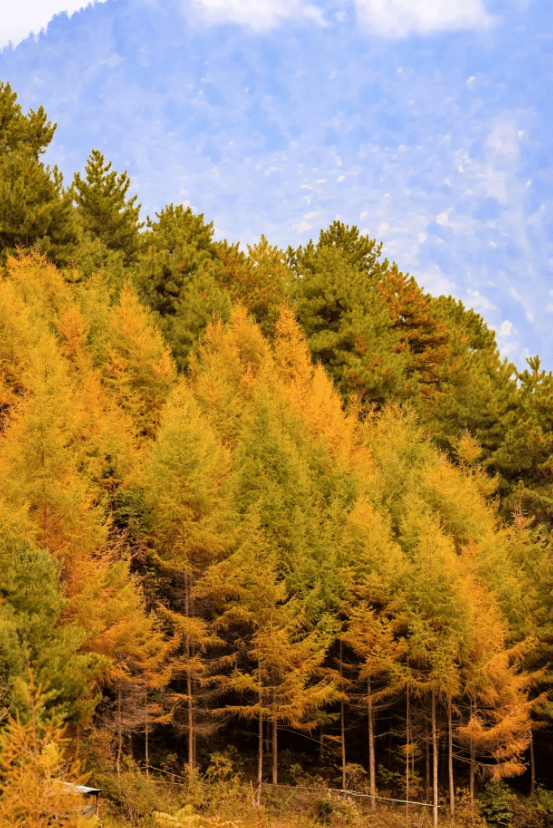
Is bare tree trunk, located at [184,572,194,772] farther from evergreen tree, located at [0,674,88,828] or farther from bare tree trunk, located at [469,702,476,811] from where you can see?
evergreen tree, located at [0,674,88,828]

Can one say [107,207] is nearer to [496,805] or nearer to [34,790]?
[496,805]

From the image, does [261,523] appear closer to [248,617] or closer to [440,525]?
[248,617]

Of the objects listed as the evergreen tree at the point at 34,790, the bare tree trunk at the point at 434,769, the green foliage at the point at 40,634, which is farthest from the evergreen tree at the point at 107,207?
the evergreen tree at the point at 34,790

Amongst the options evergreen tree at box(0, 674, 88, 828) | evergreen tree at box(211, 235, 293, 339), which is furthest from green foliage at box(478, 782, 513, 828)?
evergreen tree at box(211, 235, 293, 339)

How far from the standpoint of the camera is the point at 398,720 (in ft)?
101

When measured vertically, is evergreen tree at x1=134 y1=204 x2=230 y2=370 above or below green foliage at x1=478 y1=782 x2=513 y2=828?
above

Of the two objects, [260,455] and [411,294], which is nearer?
[260,455]

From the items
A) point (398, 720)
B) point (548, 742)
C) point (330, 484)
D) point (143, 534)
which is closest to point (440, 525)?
point (330, 484)

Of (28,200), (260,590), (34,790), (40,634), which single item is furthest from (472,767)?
(28,200)

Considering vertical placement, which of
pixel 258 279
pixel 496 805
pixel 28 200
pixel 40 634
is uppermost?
pixel 258 279

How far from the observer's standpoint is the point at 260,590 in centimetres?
2447

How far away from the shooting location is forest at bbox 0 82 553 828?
20234 mm

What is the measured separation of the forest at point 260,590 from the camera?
20234 millimetres

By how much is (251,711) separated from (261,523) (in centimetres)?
580
